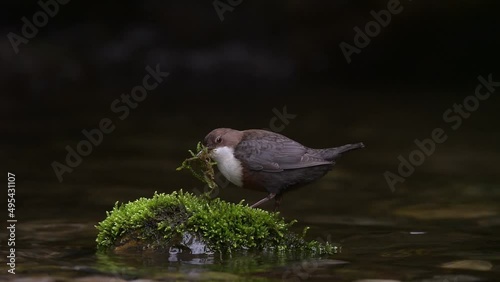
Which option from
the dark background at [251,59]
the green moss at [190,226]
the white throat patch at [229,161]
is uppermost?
the dark background at [251,59]

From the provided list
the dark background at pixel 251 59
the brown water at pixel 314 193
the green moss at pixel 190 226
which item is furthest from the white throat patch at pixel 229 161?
the dark background at pixel 251 59

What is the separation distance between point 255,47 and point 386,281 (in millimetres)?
10713

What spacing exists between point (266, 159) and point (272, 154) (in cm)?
8

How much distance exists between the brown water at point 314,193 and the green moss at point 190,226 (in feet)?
0.35

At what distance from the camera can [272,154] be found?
591 cm

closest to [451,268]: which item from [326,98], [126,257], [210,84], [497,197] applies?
[126,257]

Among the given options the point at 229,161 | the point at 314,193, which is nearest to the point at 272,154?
the point at 229,161

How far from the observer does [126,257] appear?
539 cm

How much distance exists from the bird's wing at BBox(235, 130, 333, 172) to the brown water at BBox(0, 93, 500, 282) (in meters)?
0.64

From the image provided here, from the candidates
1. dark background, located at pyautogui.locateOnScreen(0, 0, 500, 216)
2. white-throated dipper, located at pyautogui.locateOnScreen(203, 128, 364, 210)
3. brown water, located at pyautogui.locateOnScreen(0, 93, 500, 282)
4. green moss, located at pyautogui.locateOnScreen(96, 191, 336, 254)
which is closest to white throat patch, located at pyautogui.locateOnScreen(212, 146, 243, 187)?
white-throated dipper, located at pyautogui.locateOnScreen(203, 128, 364, 210)

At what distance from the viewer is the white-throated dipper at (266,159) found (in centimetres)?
587

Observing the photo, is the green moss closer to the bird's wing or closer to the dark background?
the bird's wing

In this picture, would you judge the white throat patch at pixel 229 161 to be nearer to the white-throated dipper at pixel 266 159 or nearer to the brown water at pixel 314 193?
the white-throated dipper at pixel 266 159

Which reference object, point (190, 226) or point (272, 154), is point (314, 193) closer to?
point (272, 154)
